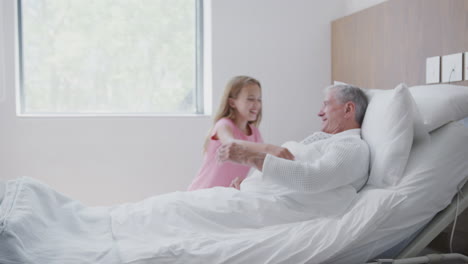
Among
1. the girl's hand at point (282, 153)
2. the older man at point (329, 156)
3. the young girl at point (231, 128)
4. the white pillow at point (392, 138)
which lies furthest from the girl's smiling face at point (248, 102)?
the white pillow at point (392, 138)

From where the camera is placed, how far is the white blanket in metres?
1.22

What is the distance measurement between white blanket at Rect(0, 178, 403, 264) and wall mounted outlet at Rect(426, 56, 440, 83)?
111cm

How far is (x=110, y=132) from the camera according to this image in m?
3.07

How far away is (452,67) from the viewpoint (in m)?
2.21

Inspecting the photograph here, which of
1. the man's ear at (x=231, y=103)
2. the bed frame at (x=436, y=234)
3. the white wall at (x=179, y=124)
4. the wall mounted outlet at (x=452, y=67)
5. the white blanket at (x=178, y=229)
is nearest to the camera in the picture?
the white blanket at (x=178, y=229)

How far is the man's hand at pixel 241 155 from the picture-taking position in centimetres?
154

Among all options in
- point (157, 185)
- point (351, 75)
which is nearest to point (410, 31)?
point (351, 75)

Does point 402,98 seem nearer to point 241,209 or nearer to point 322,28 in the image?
point 241,209

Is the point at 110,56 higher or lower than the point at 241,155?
A: higher

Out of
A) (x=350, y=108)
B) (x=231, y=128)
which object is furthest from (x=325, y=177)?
(x=231, y=128)

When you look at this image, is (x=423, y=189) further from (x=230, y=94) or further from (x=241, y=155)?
(x=230, y=94)

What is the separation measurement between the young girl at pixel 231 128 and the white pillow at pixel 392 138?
0.79m

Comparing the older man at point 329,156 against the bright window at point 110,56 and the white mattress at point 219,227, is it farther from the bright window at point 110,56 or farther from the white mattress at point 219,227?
the bright window at point 110,56

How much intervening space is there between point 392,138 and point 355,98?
1.04 ft
